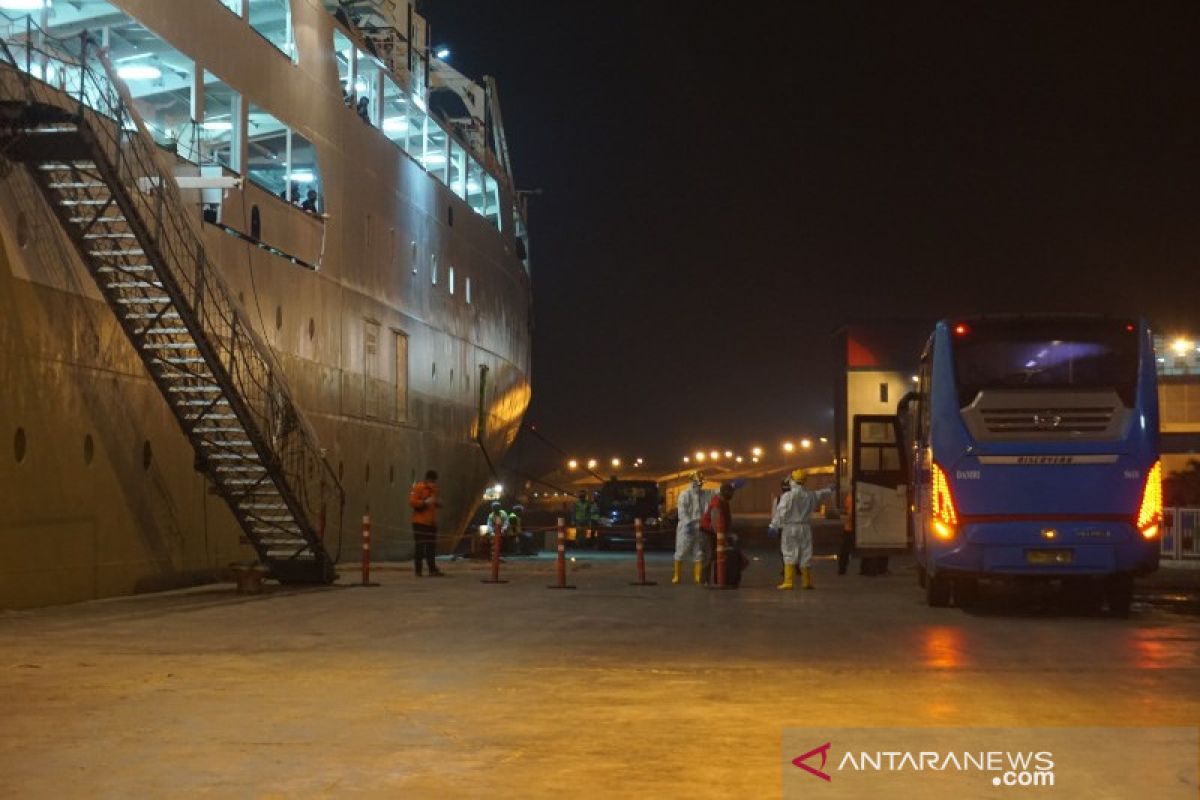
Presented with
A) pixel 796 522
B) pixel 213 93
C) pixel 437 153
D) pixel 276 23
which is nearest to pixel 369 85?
pixel 276 23

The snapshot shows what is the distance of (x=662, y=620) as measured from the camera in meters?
14.9

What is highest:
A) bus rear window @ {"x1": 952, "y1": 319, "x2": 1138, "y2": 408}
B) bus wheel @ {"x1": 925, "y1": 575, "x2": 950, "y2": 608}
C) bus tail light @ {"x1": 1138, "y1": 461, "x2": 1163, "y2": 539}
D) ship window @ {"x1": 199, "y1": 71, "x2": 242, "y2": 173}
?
ship window @ {"x1": 199, "y1": 71, "x2": 242, "y2": 173}

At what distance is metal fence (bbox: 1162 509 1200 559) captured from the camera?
29578 millimetres

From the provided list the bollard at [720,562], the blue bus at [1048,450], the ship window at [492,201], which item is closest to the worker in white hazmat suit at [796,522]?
the bollard at [720,562]

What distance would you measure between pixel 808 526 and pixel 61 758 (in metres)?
13.6

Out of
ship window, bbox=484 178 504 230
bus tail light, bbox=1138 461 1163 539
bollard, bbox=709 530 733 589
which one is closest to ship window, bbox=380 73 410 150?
ship window, bbox=484 178 504 230

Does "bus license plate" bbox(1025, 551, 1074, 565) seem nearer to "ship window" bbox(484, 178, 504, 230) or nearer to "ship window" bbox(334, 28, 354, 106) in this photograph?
"ship window" bbox(334, 28, 354, 106)

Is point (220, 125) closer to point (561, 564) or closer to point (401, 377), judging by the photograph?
point (401, 377)

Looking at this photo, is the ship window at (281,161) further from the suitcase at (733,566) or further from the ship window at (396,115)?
the suitcase at (733,566)

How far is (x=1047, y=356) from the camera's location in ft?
52.2

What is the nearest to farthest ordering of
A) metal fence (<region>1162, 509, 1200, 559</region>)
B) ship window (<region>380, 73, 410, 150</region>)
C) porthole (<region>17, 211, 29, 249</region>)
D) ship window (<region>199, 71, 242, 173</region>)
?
porthole (<region>17, 211, 29, 249</region>) < ship window (<region>199, 71, 242, 173</region>) < metal fence (<region>1162, 509, 1200, 559</region>) < ship window (<region>380, 73, 410, 150</region>)

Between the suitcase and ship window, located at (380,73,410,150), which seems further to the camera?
ship window, located at (380,73,410,150)

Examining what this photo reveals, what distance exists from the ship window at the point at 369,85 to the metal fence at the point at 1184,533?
1774 cm

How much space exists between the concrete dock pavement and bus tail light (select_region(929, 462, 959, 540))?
37.4 inches
